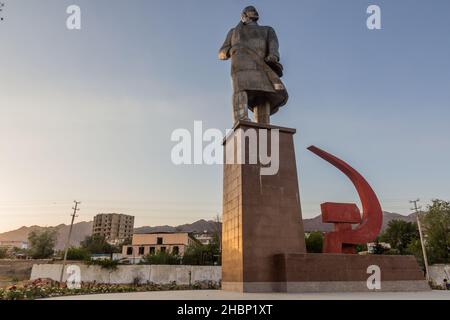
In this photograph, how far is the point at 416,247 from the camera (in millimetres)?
33969

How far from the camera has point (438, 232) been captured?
104ft

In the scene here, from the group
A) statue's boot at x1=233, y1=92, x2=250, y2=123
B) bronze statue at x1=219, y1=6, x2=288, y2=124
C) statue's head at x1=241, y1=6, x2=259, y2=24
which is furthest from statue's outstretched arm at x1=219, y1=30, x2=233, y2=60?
statue's boot at x1=233, y1=92, x2=250, y2=123

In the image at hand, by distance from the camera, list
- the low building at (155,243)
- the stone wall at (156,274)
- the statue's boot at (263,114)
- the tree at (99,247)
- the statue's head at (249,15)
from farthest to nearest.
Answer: the tree at (99,247)
the low building at (155,243)
the stone wall at (156,274)
the statue's head at (249,15)
the statue's boot at (263,114)

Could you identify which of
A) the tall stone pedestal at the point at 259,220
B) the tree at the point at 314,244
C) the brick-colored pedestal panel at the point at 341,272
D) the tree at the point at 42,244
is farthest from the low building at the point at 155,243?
the brick-colored pedestal panel at the point at 341,272

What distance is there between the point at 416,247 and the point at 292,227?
28.0 metres

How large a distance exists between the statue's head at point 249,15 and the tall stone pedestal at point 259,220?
5.07m

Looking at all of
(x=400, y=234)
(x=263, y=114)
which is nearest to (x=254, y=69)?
(x=263, y=114)

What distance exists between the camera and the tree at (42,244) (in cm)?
5262

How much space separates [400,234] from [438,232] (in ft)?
40.6

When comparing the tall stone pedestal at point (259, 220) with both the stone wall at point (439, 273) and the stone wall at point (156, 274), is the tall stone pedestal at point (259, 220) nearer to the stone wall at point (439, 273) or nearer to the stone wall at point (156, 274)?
the stone wall at point (156, 274)

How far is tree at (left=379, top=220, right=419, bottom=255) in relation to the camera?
42862 millimetres

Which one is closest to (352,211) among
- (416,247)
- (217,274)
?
(217,274)

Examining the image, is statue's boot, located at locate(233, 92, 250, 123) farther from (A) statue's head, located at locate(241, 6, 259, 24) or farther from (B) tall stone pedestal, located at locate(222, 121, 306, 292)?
(A) statue's head, located at locate(241, 6, 259, 24)
